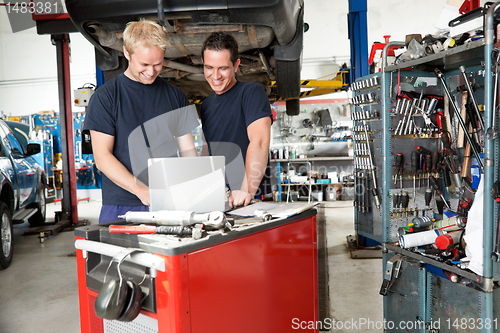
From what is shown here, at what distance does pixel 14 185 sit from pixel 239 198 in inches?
123

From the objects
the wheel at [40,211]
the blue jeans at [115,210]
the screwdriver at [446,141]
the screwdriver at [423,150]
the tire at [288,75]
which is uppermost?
the tire at [288,75]

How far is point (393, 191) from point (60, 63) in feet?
14.4

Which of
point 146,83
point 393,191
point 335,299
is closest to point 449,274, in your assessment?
point 393,191

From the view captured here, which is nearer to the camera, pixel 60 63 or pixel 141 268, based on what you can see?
pixel 141 268

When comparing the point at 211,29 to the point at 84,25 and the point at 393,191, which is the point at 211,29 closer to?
the point at 84,25

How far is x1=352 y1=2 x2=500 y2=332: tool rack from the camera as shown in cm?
149

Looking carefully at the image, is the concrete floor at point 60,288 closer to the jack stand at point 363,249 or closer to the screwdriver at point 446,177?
the jack stand at point 363,249

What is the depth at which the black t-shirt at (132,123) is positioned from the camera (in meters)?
1.43

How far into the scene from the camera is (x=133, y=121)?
4.87 feet

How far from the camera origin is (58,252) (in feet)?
12.5

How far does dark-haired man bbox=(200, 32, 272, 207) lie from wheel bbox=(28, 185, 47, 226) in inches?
150

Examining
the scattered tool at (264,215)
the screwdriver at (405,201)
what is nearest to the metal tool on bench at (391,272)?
the screwdriver at (405,201)

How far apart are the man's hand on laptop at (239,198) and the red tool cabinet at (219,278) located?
29 centimetres

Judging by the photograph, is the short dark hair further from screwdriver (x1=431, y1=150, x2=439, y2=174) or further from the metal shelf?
screwdriver (x1=431, y1=150, x2=439, y2=174)
